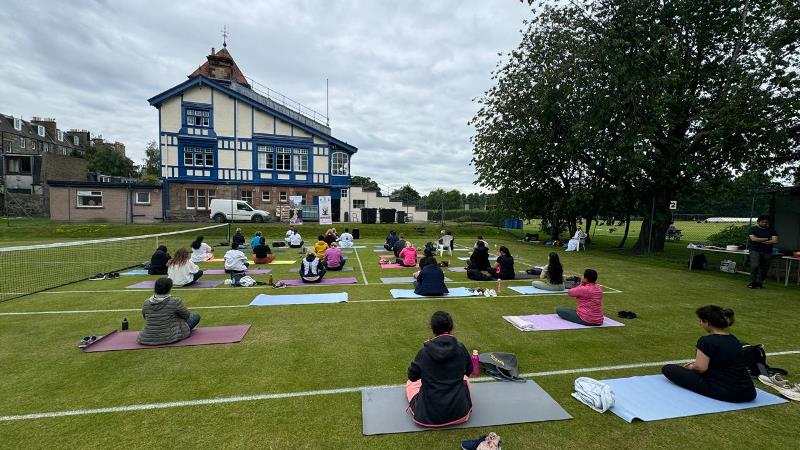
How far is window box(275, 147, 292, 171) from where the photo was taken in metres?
37.6

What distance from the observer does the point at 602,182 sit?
22.7 m

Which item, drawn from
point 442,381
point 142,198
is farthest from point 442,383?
point 142,198

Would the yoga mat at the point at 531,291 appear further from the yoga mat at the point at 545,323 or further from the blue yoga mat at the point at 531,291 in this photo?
the yoga mat at the point at 545,323

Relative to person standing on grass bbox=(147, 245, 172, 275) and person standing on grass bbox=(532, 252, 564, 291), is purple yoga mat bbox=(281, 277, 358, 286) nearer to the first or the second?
person standing on grass bbox=(147, 245, 172, 275)

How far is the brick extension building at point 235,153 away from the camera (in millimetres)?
34875

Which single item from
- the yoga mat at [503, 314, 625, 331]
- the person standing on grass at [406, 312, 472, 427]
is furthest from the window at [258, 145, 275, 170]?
the person standing on grass at [406, 312, 472, 427]

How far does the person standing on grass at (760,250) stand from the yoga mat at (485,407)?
12721 millimetres

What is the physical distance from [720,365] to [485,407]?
3.26 metres

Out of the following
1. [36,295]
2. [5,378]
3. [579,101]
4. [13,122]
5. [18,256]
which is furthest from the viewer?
[13,122]

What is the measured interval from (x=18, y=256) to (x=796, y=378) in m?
29.5

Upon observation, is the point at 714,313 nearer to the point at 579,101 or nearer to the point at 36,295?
the point at 36,295

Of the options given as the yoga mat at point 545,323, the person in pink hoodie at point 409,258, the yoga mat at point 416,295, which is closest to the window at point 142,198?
the person in pink hoodie at point 409,258

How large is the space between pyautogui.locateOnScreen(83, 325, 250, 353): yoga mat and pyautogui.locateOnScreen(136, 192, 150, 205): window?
1307 inches

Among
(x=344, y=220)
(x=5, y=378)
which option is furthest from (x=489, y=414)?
(x=344, y=220)
